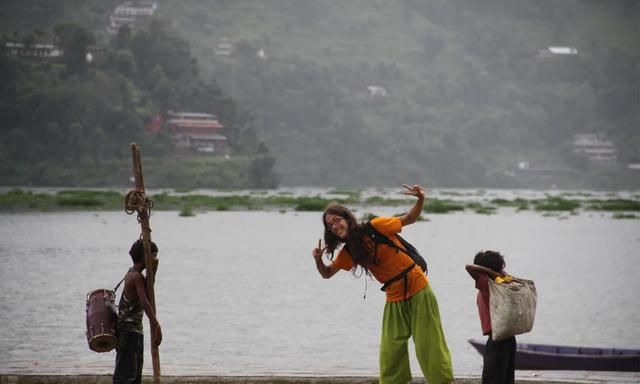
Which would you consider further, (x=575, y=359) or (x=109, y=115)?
(x=109, y=115)

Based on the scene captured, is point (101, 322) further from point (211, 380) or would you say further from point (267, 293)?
point (267, 293)

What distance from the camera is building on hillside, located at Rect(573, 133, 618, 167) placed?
187 m

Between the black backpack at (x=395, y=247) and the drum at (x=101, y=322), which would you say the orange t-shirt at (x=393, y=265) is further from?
the drum at (x=101, y=322)

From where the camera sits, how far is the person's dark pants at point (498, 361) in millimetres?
7914

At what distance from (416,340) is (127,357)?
84.1 inches

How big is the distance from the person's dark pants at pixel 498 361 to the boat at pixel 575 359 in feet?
13.1

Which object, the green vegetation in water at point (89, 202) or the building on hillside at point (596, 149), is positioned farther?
the building on hillside at point (596, 149)

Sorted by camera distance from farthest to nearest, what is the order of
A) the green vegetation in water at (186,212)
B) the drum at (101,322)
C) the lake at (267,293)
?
the green vegetation in water at (186,212), the lake at (267,293), the drum at (101,322)

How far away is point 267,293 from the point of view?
87.7 ft

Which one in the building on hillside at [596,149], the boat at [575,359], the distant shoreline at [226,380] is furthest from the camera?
the building on hillside at [596,149]

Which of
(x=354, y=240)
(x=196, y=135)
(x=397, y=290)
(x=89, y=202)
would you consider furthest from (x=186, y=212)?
(x=196, y=135)

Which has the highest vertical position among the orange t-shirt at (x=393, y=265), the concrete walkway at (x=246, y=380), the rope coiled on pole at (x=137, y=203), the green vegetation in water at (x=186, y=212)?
the green vegetation in water at (x=186, y=212)

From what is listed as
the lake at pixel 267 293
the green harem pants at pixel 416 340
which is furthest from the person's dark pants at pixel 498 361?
the lake at pixel 267 293

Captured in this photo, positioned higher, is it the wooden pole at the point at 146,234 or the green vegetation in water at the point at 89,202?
the green vegetation in water at the point at 89,202
